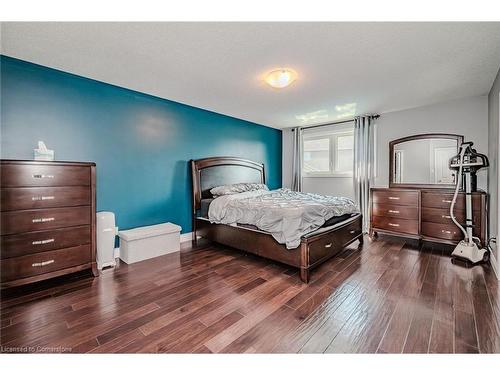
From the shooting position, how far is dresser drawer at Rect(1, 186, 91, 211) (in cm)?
198

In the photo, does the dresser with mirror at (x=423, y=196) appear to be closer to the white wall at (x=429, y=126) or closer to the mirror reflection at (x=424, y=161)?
the mirror reflection at (x=424, y=161)

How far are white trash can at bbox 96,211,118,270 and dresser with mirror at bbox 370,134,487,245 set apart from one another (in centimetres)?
420

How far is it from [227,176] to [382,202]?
290cm

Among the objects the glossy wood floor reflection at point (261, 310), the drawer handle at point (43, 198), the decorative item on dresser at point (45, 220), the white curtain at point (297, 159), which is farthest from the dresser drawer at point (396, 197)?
the drawer handle at point (43, 198)

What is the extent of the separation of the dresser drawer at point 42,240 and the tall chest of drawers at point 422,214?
4402 mm

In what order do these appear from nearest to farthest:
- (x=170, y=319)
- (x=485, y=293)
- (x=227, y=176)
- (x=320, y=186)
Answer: (x=170, y=319) < (x=485, y=293) < (x=227, y=176) < (x=320, y=186)

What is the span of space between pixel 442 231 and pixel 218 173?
3.77 metres

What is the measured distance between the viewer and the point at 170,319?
172cm

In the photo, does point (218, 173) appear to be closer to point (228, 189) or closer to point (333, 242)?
point (228, 189)

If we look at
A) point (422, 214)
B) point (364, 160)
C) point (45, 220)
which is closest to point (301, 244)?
point (422, 214)

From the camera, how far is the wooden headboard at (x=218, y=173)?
386 cm

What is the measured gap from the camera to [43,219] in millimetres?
2148
